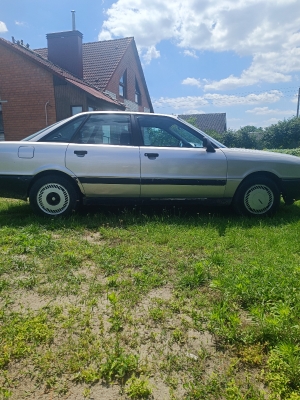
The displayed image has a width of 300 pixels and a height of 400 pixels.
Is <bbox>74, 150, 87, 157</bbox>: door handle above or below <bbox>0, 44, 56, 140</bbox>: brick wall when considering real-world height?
below

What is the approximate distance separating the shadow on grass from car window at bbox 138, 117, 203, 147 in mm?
924

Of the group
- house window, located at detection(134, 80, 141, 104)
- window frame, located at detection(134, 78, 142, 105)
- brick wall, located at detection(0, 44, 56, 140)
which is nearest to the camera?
brick wall, located at detection(0, 44, 56, 140)

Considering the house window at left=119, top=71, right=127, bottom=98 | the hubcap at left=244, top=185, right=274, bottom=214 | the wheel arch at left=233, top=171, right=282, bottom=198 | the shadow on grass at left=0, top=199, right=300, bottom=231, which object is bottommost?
the shadow on grass at left=0, top=199, right=300, bottom=231

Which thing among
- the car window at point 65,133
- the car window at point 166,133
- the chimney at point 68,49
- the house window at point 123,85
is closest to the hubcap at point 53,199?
the car window at point 65,133

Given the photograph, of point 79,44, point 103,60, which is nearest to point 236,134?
point 103,60

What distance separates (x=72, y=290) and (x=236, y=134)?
108ft

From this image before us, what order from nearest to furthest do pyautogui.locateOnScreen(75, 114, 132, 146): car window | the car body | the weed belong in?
the weed
the car body
pyautogui.locateOnScreen(75, 114, 132, 146): car window

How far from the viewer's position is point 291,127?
31047 mm

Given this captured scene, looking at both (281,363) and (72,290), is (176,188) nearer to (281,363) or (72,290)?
(72,290)

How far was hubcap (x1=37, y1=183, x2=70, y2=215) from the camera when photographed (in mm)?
4266

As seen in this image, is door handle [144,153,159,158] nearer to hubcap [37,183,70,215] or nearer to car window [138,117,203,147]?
car window [138,117,203,147]

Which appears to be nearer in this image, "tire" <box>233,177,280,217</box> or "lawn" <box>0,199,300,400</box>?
"lawn" <box>0,199,300,400</box>

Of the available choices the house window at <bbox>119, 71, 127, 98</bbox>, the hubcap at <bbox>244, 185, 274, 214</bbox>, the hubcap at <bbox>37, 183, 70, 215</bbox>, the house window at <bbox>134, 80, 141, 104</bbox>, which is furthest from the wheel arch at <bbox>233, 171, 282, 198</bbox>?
the house window at <bbox>134, 80, 141, 104</bbox>

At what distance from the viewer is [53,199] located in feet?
14.1
